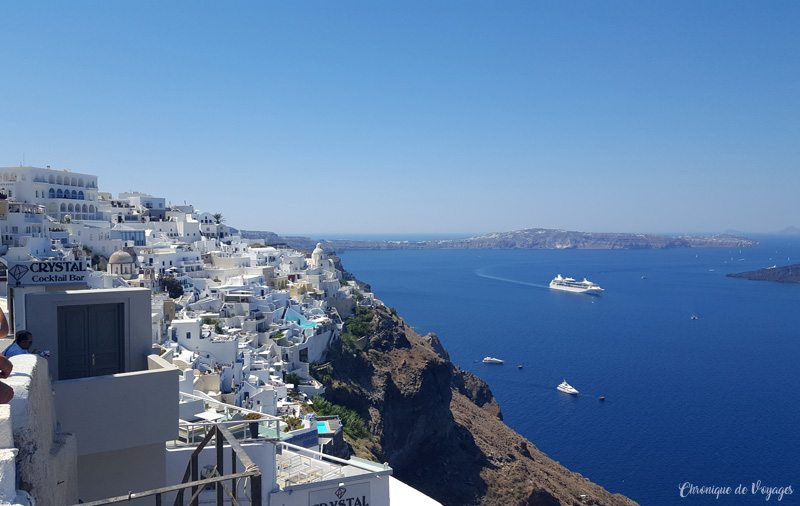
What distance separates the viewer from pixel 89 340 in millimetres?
4898

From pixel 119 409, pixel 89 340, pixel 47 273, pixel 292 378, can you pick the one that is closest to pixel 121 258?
pixel 292 378

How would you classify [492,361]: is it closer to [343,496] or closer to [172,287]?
[172,287]

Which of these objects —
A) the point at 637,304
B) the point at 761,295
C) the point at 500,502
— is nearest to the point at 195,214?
the point at 500,502

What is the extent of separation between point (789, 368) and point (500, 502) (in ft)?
115

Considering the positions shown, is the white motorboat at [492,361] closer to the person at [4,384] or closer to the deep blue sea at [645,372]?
the deep blue sea at [645,372]

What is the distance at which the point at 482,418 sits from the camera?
33.0 meters

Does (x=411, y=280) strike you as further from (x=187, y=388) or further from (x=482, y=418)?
(x=187, y=388)

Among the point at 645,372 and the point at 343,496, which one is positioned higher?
the point at 343,496

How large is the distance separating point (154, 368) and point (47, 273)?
122 cm

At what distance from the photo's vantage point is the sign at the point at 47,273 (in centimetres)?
476

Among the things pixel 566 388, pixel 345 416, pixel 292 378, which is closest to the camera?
pixel 345 416

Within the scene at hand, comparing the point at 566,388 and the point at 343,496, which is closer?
the point at 343,496

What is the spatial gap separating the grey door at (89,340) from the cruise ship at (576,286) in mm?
87786

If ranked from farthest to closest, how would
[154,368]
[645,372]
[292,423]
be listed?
[645,372] < [292,423] < [154,368]
